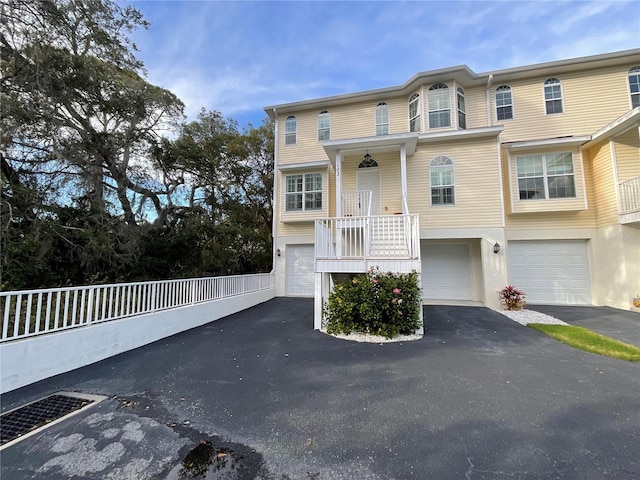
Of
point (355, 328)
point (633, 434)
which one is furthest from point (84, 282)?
point (633, 434)

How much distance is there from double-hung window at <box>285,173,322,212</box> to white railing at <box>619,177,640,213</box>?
9516 millimetres

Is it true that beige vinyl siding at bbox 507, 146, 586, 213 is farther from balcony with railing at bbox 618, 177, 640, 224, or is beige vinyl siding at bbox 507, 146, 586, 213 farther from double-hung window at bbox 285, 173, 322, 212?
double-hung window at bbox 285, 173, 322, 212

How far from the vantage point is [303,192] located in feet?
37.1

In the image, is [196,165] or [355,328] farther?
[196,165]

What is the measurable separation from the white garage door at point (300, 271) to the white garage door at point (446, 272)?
14.8ft

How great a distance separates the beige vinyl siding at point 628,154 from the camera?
8.17 metres

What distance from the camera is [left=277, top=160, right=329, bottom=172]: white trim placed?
10891mm

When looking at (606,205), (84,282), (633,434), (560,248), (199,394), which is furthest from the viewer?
(560,248)

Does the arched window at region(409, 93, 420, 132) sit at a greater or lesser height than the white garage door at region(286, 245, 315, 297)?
greater

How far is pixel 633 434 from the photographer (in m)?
2.55

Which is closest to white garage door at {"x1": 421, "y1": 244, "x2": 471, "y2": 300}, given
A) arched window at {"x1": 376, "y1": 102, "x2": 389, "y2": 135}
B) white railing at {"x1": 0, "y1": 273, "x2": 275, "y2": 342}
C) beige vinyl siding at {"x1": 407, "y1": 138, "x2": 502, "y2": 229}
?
beige vinyl siding at {"x1": 407, "y1": 138, "x2": 502, "y2": 229}

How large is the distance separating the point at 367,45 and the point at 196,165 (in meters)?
8.51

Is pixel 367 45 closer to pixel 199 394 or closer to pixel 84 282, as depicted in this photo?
pixel 199 394

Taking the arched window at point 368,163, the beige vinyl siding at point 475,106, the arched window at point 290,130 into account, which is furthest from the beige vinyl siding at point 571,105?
the arched window at point 290,130
